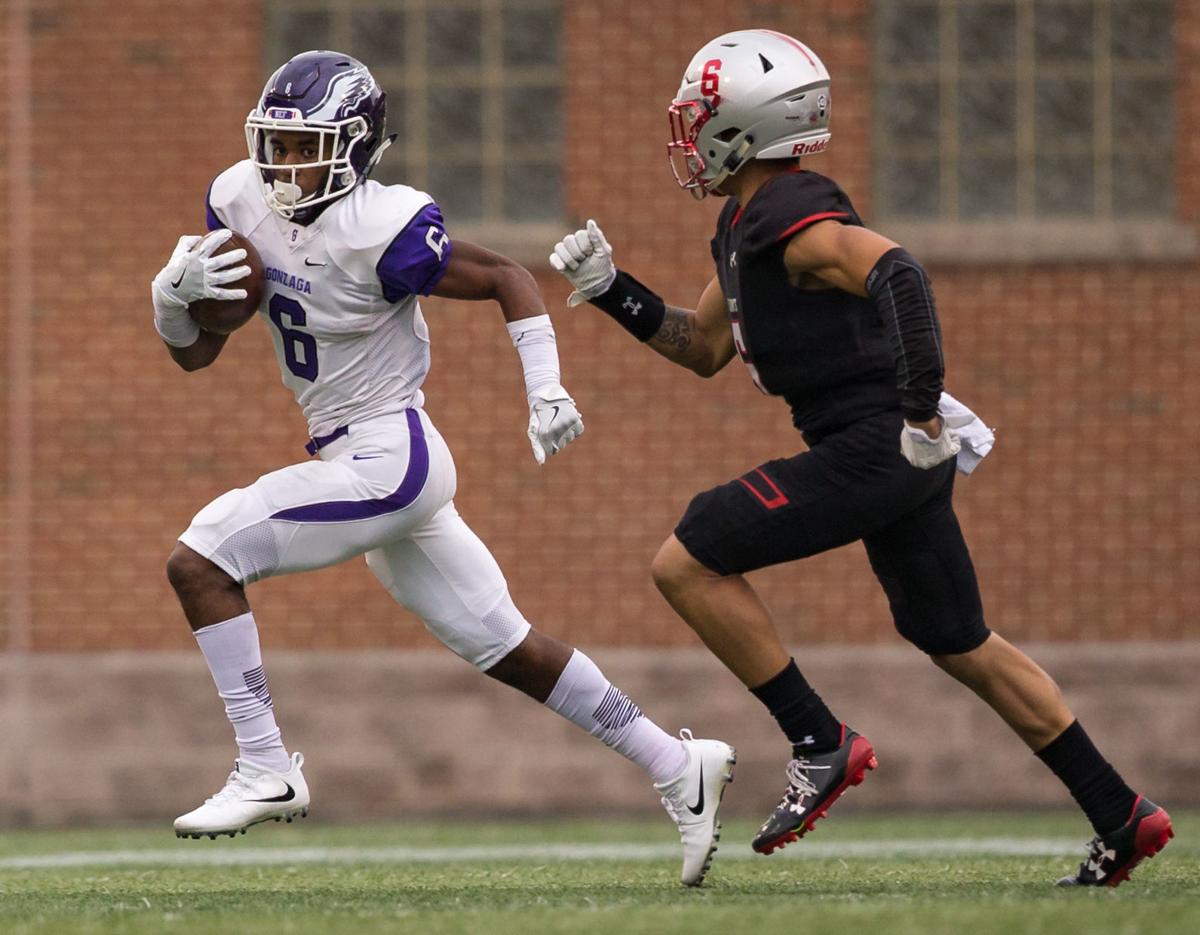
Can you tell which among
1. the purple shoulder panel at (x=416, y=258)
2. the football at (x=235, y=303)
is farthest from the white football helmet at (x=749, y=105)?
the football at (x=235, y=303)

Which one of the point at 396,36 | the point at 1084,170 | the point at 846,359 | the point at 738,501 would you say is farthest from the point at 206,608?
the point at 1084,170

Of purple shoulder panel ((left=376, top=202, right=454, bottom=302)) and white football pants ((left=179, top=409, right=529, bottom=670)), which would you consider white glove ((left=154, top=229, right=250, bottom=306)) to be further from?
white football pants ((left=179, top=409, right=529, bottom=670))

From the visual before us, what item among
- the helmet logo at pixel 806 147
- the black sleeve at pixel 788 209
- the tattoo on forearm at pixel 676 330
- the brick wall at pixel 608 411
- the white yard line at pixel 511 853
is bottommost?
the white yard line at pixel 511 853

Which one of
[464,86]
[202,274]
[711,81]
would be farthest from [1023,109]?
[202,274]

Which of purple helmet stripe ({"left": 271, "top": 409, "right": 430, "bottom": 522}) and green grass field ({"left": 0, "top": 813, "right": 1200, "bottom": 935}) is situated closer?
green grass field ({"left": 0, "top": 813, "right": 1200, "bottom": 935})

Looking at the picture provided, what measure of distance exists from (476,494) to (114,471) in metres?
1.83

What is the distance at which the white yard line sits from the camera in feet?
25.0

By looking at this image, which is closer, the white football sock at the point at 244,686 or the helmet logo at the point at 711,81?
the white football sock at the point at 244,686

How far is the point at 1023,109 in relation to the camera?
1055 centimetres

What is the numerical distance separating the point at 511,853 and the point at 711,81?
144 inches

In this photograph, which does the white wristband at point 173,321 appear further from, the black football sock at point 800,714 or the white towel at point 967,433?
the white towel at point 967,433

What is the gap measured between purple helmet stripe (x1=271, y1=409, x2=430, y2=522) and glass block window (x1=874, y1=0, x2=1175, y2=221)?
216 inches

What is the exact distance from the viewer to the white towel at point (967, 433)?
5523 mm

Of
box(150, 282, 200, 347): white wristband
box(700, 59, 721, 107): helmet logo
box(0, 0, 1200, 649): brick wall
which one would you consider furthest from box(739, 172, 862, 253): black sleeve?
box(0, 0, 1200, 649): brick wall
